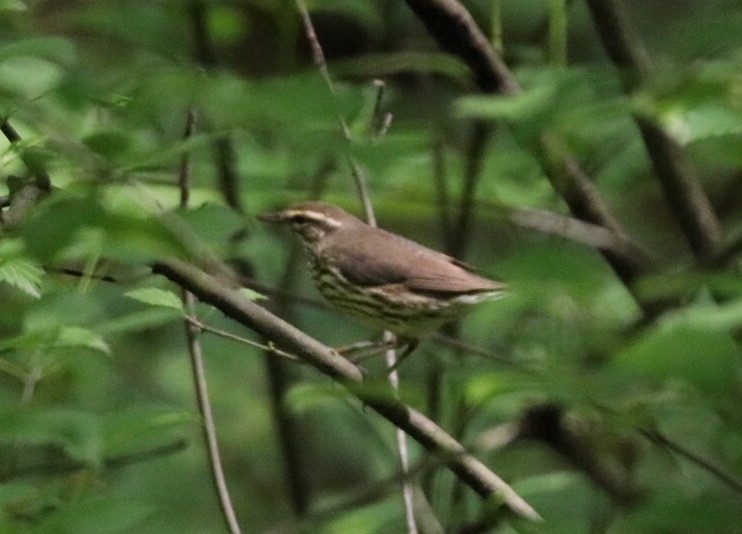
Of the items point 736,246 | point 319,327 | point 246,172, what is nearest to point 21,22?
point 246,172

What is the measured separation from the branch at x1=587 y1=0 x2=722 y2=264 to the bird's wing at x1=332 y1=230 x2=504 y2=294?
2.07 feet

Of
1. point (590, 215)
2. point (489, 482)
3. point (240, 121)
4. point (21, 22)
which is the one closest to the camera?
point (240, 121)

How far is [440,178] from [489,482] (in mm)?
906

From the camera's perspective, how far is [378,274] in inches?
160

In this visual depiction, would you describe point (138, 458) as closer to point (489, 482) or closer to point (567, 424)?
point (489, 482)

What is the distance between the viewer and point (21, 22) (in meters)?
2.92

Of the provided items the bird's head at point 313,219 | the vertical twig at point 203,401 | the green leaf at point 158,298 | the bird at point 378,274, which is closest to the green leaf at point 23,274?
the green leaf at point 158,298

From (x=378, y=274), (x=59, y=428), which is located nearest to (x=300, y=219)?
(x=378, y=274)

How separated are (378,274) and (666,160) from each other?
3.06 ft

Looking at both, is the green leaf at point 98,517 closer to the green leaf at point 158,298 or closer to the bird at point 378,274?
the green leaf at point 158,298

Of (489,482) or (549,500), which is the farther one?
(549,500)

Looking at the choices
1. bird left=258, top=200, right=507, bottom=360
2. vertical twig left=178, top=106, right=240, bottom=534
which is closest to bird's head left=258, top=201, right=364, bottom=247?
bird left=258, top=200, right=507, bottom=360

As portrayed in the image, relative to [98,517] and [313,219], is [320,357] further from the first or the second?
[313,219]

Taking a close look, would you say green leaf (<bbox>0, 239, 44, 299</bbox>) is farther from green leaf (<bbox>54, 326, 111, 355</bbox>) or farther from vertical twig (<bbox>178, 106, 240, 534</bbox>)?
vertical twig (<bbox>178, 106, 240, 534</bbox>)
